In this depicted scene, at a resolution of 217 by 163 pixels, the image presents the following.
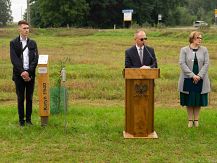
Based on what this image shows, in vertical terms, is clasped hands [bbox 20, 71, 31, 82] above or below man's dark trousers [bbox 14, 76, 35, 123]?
above

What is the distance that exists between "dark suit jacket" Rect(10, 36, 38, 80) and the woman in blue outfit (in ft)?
9.04

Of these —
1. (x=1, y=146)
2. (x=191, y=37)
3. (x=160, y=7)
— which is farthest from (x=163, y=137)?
(x=160, y=7)

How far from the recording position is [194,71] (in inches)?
352

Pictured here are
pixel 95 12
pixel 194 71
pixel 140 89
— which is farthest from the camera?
pixel 95 12

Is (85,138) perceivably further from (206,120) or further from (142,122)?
(206,120)

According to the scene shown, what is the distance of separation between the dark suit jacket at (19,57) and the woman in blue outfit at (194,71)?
2.76 metres

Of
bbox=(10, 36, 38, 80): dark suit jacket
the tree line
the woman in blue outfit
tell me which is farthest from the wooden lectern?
the tree line

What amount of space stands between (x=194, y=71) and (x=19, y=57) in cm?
330

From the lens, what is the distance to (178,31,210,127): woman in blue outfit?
8828 mm

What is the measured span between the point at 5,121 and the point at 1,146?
6.51 ft

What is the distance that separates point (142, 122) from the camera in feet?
27.7

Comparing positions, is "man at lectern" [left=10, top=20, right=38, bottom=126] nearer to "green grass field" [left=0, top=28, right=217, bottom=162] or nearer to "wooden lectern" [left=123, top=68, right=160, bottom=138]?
"green grass field" [left=0, top=28, right=217, bottom=162]

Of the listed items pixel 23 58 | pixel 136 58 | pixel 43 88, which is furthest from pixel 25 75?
pixel 136 58

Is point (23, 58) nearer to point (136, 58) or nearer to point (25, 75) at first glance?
point (25, 75)
